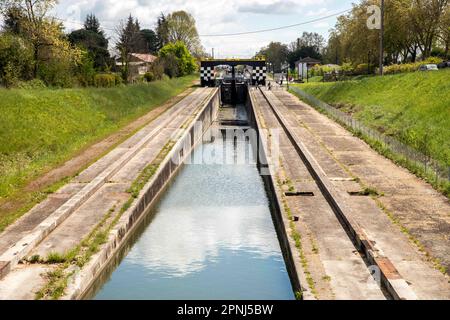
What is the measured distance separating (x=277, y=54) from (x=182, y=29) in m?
61.5

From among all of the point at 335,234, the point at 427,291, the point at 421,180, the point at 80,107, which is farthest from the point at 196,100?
the point at 427,291

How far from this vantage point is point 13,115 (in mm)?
31562

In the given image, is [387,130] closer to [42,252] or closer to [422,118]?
[422,118]

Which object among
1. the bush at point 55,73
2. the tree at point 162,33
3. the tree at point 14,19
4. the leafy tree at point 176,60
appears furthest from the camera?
the tree at point 162,33

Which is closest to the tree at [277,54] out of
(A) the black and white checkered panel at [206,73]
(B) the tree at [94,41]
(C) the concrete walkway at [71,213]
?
(B) the tree at [94,41]

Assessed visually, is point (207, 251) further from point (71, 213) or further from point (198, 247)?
point (71, 213)

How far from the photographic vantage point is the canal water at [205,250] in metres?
15.0

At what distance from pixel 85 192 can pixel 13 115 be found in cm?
1321

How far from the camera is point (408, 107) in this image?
115 ft

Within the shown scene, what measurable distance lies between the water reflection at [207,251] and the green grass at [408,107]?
7882mm

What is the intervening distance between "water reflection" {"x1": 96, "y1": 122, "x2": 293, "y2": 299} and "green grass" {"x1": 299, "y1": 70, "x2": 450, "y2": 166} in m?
7.88

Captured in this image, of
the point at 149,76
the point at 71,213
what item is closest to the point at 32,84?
the point at 71,213

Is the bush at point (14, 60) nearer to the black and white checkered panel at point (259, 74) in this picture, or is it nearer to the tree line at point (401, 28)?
the tree line at point (401, 28)

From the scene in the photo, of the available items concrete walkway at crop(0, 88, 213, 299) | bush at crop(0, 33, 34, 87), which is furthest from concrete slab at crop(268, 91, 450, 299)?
bush at crop(0, 33, 34, 87)
